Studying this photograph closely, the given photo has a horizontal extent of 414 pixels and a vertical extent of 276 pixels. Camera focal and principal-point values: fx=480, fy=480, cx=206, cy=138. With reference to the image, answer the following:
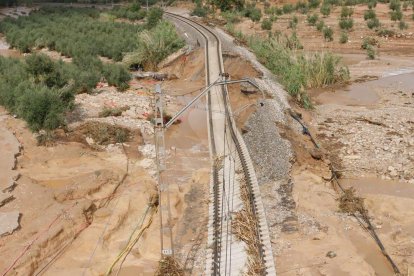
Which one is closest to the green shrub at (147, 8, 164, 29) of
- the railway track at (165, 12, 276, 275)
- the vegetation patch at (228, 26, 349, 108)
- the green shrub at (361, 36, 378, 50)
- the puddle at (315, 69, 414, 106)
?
the vegetation patch at (228, 26, 349, 108)

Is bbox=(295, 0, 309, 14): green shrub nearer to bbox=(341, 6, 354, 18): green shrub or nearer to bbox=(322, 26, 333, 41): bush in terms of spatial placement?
bbox=(341, 6, 354, 18): green shrub

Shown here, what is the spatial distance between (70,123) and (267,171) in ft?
29.3

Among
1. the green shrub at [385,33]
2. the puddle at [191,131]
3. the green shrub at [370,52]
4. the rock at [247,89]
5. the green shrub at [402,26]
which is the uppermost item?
the green shrub at [402,26]

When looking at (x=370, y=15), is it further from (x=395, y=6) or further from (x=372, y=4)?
(x=372, y=4)

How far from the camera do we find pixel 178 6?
→ 212 feet

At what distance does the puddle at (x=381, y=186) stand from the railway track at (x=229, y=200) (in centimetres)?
310

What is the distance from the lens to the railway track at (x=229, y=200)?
1013cm

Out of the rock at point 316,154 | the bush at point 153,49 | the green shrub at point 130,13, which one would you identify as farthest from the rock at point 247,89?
the green shrub at point 130,13

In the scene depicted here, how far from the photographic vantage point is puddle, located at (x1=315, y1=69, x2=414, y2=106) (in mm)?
22891

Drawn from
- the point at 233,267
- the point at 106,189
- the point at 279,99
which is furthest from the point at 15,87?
the point at 233,267

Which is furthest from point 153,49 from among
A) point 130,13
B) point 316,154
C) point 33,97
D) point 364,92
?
point 130,13

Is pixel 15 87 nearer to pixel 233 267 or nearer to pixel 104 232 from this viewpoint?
pixel 104 232

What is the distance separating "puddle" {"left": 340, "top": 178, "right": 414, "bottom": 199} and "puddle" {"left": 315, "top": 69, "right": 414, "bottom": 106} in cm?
872

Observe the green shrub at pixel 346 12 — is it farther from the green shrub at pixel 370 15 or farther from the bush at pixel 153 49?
the bush at pixel 153 49
